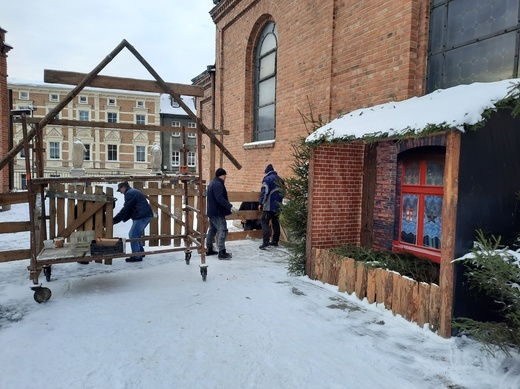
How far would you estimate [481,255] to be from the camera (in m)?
3.23

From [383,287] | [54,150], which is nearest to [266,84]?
[383,287]

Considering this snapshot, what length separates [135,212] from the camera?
6.48 m

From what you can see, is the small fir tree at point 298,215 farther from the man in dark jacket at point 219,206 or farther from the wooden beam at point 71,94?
the wooden beam at point 71,94

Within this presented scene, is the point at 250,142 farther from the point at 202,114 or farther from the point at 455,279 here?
the point at 455,279

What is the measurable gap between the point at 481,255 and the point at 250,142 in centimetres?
858

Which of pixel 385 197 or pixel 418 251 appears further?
pixel 385 197

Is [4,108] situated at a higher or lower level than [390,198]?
higher

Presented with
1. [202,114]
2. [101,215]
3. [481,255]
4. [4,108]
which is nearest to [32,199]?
[101,215]

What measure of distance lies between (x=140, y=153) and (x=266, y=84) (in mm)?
34560

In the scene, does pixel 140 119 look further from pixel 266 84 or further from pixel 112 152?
pixel 266 84

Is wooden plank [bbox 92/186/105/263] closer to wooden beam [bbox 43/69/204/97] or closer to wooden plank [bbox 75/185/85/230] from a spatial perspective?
wooden plank [bbox 75/185/85/230]

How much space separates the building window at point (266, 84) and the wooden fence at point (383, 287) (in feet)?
18.4

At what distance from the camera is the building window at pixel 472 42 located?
4699mm

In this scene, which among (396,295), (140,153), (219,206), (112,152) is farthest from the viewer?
(140,153)
